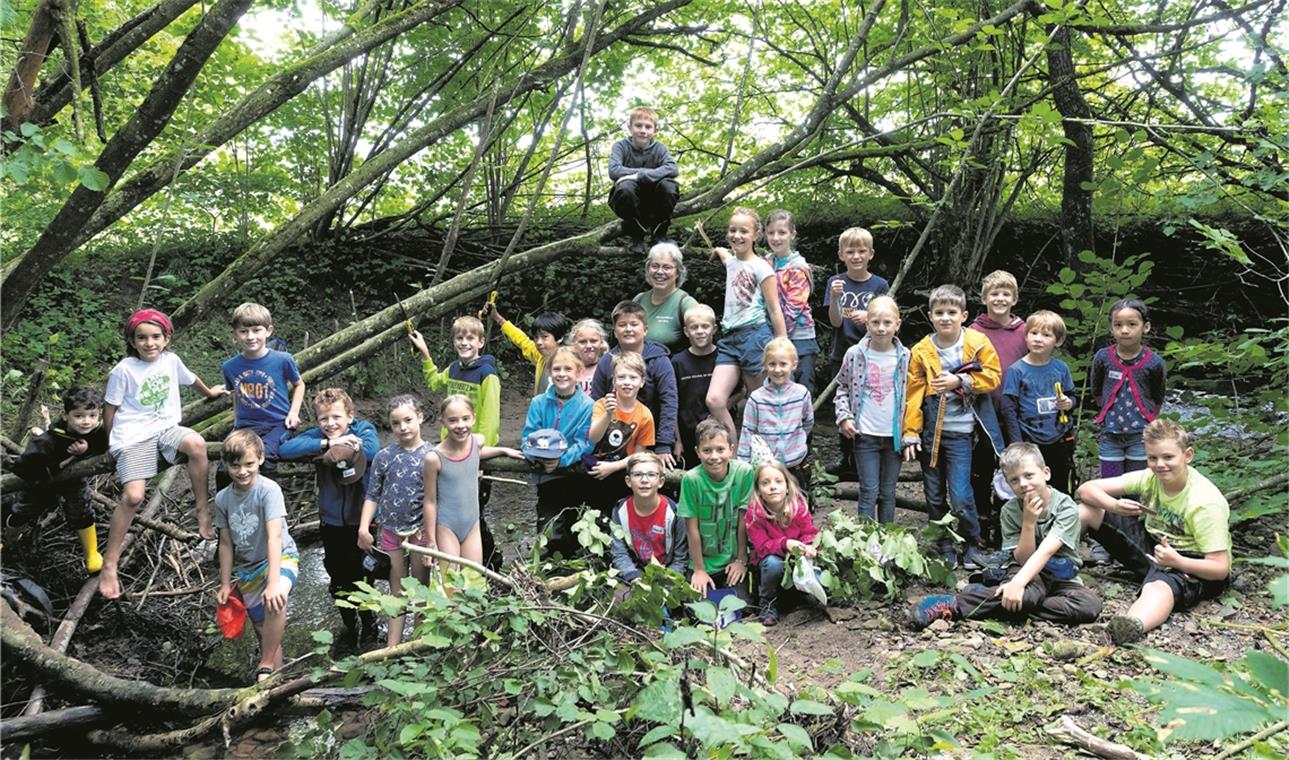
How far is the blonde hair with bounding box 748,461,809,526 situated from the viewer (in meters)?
4.21

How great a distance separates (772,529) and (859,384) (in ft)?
3.31

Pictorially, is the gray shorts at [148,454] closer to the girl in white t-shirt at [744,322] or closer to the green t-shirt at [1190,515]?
the girl in white t-shirt at [744,322]

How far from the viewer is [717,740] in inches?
81.7

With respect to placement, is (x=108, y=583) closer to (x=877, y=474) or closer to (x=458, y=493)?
(x=458, y=493)

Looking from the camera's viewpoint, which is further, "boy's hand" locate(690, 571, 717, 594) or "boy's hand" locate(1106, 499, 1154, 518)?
"boy's hand" locate(690, 571, 717, 594)

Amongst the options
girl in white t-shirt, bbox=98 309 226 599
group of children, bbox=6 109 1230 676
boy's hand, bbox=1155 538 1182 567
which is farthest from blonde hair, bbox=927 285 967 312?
girl in white t-shirt, bbox=98 309 226 599

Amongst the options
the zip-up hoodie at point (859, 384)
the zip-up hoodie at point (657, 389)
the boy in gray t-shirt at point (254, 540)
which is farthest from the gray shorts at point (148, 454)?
the zip-up hoodie at point (859, 384)

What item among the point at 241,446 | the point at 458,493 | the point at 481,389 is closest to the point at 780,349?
the point at 481,389

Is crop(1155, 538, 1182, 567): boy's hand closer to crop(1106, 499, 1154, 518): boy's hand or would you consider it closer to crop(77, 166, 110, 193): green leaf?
crop(1106, 499, 1154, 518): boy's hand

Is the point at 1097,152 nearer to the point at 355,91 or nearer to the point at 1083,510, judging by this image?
the point at 1083,510

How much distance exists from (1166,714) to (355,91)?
28.3 feet

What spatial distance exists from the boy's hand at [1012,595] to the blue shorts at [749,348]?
1.75 meters

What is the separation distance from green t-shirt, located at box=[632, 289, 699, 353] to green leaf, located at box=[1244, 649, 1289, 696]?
386cm

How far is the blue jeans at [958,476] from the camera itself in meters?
4.48
